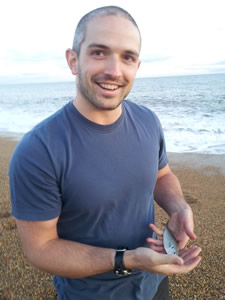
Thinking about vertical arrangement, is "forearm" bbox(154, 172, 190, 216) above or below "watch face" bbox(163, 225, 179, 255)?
above

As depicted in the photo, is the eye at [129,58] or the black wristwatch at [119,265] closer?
the black wristwatch at [119,265]

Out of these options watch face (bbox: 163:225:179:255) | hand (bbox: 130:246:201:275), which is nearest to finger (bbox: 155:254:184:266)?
hand (bbox: 130:246:201:275)

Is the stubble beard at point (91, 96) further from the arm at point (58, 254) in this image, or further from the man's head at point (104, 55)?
the arm at point (58, 254)

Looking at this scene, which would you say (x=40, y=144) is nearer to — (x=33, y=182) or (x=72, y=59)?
(x=33, y=182)

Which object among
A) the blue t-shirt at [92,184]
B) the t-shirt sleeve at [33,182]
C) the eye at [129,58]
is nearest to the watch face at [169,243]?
the blue t-shirt at [92,184]

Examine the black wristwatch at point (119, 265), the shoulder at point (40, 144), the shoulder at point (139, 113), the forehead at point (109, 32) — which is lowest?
the black wristwatch at point (119, 265)

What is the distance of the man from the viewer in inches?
55.7

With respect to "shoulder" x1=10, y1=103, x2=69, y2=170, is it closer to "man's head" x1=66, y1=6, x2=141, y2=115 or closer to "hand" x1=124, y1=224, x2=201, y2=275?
"man's head" x1=66, y1=6, x2=141, y2=115

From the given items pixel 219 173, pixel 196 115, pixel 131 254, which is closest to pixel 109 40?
pixel 131 254

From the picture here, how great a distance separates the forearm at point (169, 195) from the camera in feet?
6.54

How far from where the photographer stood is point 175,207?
1.98 meters

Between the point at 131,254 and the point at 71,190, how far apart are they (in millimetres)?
515

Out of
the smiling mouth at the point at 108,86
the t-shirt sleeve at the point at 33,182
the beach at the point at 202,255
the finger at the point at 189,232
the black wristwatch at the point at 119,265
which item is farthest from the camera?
the beach at the point at 202,255

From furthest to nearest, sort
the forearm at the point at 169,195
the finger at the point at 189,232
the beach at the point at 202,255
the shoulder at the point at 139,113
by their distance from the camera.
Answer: the beach at the point at 202,255 < the forearm at the point at 169,195 < the shoulder at the point at 139,113 < the finger at the point at 189,232
